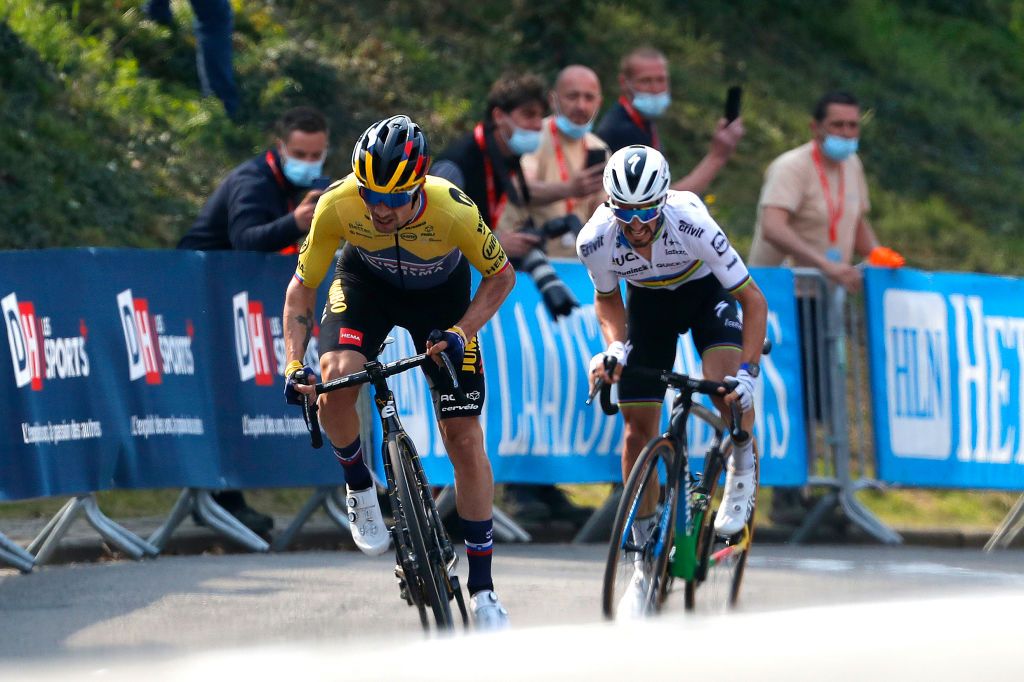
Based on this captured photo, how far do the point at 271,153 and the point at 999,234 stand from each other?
432 inches

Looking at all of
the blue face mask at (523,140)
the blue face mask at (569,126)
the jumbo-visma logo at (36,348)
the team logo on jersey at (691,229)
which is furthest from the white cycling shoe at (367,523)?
the blue face mask at (569,126)

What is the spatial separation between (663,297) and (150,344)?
2896 millimetres

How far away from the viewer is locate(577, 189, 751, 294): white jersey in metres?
7.49

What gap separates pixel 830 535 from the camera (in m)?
11.4

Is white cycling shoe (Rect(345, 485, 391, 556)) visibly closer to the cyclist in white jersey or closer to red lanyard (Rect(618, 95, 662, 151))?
the cyclist in white jersey

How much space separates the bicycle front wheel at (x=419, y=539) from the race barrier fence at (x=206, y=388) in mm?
2692

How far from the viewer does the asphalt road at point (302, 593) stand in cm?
682

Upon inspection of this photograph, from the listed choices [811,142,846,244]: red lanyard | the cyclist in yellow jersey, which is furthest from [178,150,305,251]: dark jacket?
[811,142,846,244]: red lanyard

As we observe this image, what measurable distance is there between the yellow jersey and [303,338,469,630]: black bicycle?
56cm

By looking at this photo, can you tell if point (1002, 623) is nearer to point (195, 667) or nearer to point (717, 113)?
point (195, 667)

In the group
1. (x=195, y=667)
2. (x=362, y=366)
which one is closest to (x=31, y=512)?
(x=362, y=366)

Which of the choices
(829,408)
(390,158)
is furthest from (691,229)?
(829,408)

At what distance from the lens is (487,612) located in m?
6.68

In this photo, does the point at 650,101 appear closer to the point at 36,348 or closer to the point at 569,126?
the point at 569,126
